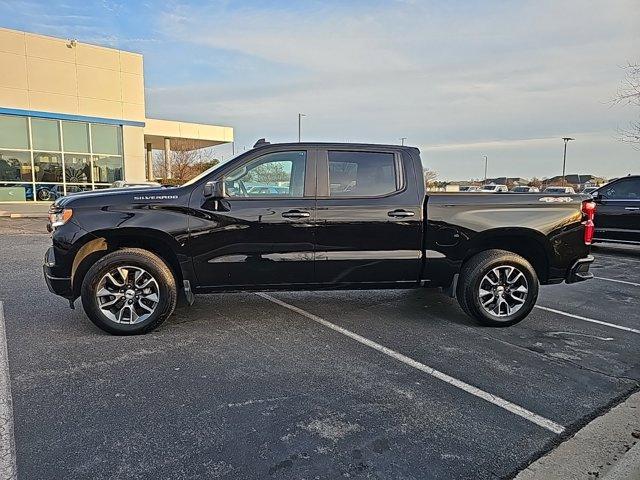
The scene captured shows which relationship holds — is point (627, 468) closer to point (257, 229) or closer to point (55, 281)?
point (257, 229)

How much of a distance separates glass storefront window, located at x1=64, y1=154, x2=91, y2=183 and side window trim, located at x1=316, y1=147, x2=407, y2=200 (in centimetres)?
2292

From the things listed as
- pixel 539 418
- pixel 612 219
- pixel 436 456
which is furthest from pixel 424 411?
pixel 612 219

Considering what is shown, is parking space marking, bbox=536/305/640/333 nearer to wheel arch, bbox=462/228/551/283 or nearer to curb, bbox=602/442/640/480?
wheel arch, bbox=462/228/551/283

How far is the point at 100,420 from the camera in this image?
302 cm

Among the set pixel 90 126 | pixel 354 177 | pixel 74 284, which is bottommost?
pixel 74 284

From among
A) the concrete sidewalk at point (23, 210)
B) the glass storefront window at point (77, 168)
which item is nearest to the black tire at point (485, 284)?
the concrete sidewalk at point (23, 210)

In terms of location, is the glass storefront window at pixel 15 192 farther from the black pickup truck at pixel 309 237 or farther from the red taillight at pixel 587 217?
the red taillight at pixel 587 217

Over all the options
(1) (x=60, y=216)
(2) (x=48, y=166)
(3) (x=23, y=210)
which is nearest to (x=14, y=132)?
(2) (x=48, y=166)

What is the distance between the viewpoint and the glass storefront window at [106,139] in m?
24.8

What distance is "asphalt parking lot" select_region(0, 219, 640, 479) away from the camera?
8.70ft

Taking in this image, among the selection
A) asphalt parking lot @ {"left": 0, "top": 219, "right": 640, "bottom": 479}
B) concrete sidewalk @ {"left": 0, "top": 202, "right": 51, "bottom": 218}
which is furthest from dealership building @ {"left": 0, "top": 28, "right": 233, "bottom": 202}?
asphalt parking lot @ {"left": 0, "top": 219, "right": 640, "bottom": 479}

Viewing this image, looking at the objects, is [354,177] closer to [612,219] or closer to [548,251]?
[548,251]

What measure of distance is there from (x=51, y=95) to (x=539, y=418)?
26383mm

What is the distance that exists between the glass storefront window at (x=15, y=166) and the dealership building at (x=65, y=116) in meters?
0.04
